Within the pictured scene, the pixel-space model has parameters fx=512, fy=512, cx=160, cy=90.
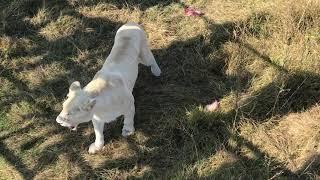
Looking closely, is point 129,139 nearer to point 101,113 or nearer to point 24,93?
point 101,113

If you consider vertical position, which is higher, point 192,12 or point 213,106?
point 192,12

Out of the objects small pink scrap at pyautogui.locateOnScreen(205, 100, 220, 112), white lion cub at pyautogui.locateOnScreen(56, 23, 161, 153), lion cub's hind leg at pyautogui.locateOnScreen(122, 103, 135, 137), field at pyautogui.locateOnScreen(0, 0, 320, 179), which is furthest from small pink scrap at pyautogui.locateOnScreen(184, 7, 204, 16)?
lion cub's hind leg at pyautogui.locateOnScreen(122, 103, 135, 137)

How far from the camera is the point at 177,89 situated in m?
5.14

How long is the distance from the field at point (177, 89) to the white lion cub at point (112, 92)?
30 centimetres

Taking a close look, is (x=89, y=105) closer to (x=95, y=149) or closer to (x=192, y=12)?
(x=95, y=149)

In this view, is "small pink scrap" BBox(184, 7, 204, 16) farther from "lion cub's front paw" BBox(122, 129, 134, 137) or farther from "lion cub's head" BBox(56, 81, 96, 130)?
"lion cub's head" BBox(56, 81, 96, 130)

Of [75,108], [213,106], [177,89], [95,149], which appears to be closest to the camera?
[75,108]

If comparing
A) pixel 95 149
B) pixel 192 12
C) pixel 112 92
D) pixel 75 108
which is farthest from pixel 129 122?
pixel 192 12

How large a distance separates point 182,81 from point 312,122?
1.41 meters

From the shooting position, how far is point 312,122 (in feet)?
14.8

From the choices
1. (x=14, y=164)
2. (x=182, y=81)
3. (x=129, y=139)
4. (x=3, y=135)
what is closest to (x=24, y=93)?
(x=3, y=135)

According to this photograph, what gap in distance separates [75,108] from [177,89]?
151 cm

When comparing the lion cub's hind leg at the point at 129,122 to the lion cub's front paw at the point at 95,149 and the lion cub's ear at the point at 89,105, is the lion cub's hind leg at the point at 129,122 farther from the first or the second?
the lion cub's ear at the point at 89,105

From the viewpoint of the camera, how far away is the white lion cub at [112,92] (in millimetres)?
3910
